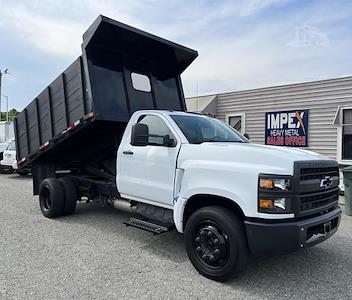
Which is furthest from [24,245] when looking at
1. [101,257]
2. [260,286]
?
[260,286]

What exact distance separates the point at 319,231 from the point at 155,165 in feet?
7.58

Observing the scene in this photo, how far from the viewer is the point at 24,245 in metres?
5.48

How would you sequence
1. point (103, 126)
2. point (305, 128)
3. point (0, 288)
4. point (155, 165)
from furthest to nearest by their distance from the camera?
point (305, 128)
point (103, 126)
point (155, 165)
point (0, 288)

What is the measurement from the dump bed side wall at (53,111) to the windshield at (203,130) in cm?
176

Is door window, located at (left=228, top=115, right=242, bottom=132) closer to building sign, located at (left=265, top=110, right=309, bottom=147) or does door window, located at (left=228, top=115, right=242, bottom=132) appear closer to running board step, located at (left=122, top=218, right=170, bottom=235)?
building sign, located at (left=265, top=110, right=309, bottom=147)

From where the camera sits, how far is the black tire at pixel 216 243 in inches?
158

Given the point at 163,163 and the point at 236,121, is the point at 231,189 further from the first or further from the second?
the point at 236,121

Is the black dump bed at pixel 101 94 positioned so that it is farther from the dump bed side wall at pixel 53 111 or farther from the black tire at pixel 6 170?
the black tire at pixel 6 170

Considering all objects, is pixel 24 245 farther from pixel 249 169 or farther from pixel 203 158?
pixel 249 169

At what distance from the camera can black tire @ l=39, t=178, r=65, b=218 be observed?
23.5 feet

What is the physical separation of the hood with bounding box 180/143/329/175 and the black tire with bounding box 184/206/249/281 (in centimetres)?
61

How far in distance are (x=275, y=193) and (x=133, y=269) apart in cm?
203

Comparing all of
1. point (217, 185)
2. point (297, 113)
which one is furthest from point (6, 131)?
point (217, 185)

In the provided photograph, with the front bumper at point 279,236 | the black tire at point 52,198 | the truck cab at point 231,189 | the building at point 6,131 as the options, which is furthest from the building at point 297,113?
the building at point 6,131
